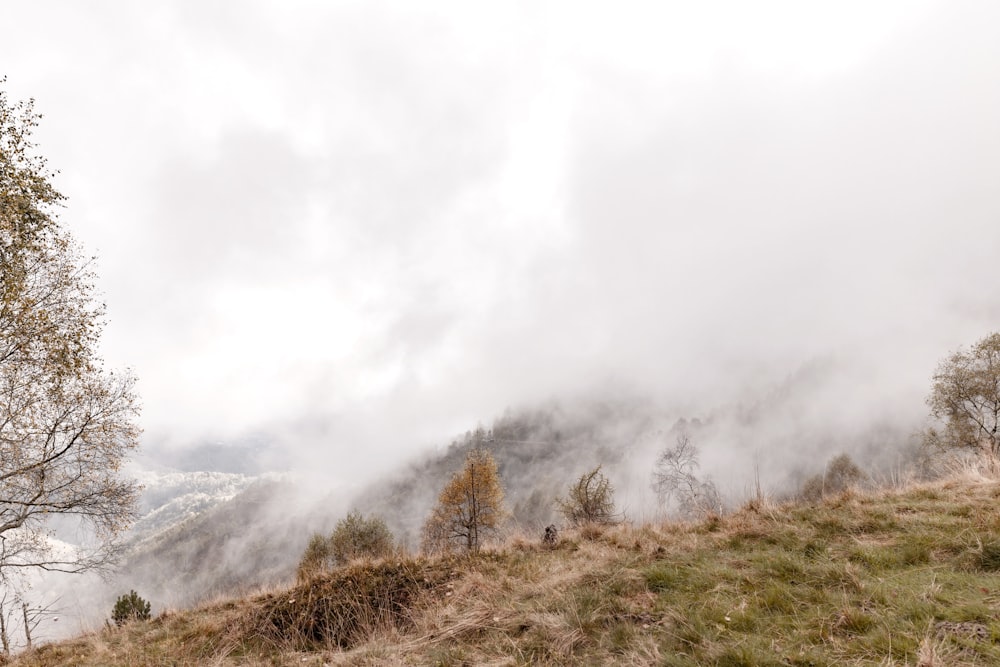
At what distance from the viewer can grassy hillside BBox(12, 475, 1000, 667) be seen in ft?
15.3

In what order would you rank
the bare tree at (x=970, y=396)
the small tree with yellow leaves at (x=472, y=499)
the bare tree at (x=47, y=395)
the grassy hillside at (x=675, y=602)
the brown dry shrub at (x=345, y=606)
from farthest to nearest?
the small tree with yellow leaves at (x=472, y=499) → the bare tree at (x=970, y=396) → the bare tree at (x=47, y=395) → the brown dry shrub at (x=345, y=606) → the grassy hillside at (x=675, y=602)

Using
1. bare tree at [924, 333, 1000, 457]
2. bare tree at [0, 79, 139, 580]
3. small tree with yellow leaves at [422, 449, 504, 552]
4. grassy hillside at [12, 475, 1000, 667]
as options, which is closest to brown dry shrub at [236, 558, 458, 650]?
grassy hillside at [12, 475, 1000, 667]

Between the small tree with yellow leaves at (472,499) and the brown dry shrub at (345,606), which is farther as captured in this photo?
the small tree with yellow leaves at (472,499)

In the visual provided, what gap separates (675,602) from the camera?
617 centimetres

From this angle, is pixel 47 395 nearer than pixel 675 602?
No

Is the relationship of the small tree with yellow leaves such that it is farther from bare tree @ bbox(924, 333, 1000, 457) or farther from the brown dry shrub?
the brown dry shrub

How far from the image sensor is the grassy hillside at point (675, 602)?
4.67m

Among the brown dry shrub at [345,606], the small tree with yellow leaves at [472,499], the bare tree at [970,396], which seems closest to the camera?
the brown dry shrub at [345,606]

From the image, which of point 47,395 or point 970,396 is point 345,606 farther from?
point 970,396

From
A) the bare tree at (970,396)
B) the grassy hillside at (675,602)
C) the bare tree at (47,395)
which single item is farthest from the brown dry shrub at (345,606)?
the bare tree at (970,396)

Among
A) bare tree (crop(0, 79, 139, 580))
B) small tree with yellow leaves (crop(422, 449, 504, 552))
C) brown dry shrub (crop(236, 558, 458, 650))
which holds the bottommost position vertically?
small tree with yellow leaves (crop(422, 449, 504, 552))

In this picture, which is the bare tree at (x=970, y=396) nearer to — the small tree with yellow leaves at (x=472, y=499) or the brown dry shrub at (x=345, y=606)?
the brown dry shrub at (x=345, y=606)

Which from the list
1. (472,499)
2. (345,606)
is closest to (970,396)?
(345,606)

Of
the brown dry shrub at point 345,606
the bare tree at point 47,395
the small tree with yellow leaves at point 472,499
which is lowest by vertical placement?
the small tree with yellow leaves at point 472,499
